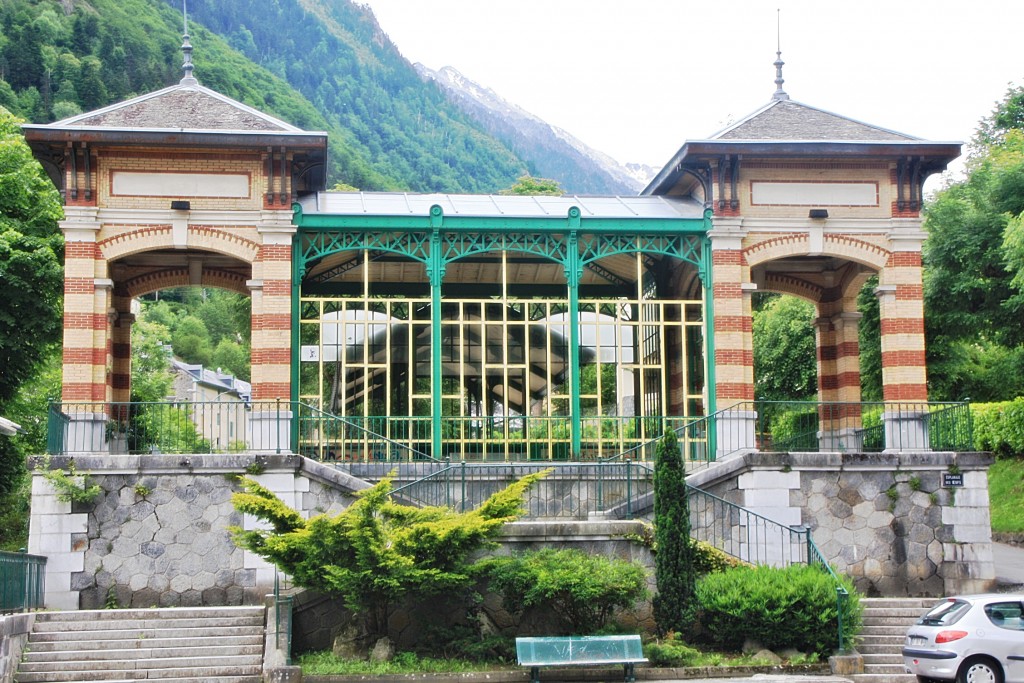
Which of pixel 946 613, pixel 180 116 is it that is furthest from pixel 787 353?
pixel 946 613

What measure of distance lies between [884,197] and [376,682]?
13.4 m

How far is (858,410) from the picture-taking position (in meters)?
25.1

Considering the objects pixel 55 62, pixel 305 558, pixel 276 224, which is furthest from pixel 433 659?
pixel 55 62

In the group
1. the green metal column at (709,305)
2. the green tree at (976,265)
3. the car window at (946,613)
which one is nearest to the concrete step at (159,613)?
the green metal column at (709,305)

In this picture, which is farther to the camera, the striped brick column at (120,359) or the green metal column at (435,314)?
the striped brick column at (120,359)

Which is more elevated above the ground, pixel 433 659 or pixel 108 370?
pixel 108 370

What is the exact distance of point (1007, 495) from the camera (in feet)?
101

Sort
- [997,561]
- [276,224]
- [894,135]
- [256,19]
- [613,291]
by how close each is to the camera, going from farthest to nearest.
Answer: [256,19], [613,291], [997,561], [894,135], [276,224]

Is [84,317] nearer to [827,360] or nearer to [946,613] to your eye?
[946,613]

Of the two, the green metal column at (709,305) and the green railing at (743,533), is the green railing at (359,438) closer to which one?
the green railing at (743,533)

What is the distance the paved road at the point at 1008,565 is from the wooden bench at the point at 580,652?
8.34 meters

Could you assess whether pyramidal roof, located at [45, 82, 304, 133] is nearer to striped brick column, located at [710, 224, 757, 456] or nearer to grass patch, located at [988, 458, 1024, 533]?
striped brick column, located at [710, 224, 757, 456]

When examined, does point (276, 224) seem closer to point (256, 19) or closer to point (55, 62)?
point (55, 62)

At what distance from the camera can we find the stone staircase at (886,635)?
16438mm
